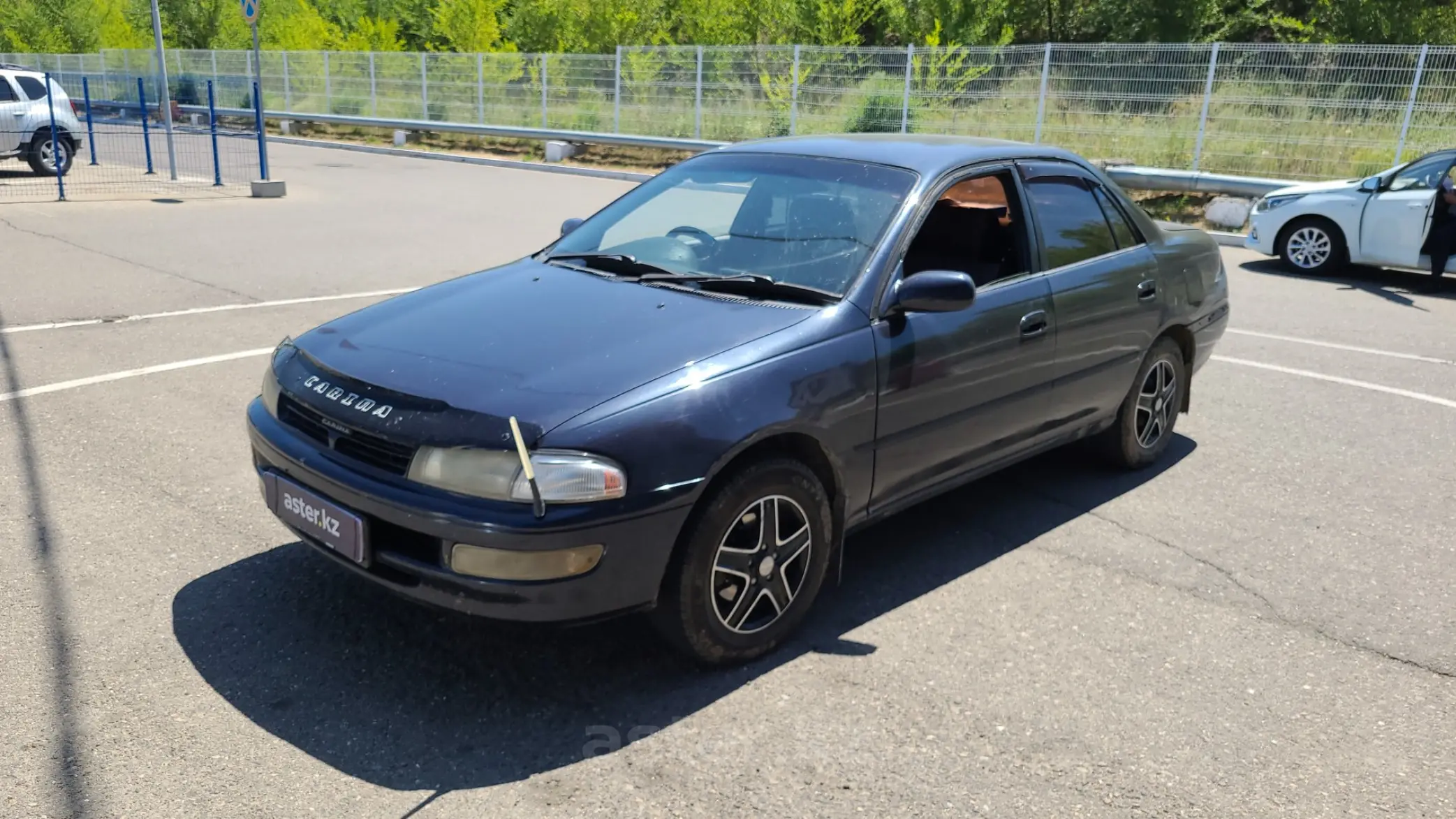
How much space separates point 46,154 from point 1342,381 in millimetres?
18299

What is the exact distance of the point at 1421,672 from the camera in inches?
142

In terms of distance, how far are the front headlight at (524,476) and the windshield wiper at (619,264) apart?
3.96ft

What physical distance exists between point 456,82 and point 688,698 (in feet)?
86.6

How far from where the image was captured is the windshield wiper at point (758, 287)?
3.75 metres

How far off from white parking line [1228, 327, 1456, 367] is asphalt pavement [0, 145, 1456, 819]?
2.04m

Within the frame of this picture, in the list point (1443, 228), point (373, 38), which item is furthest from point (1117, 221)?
point (373, 38)

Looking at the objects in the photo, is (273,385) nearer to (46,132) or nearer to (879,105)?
(46,132)

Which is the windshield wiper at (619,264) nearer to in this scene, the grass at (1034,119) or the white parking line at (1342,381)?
the white parking line at (1342,381)

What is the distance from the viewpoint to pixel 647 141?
2289cm

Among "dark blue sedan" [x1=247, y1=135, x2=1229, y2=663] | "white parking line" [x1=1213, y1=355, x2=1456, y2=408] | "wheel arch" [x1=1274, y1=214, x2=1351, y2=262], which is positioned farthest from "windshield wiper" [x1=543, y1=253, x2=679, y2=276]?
"wheel arch" [x1=1274, y1=214, x2=1351, y2=262]

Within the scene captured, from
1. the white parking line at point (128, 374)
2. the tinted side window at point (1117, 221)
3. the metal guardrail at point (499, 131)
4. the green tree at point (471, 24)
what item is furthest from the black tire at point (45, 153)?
the green tree at point (471, 24)

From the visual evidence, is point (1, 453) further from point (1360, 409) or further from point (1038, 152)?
point (1360, 409)

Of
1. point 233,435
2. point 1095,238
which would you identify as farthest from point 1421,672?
point 233,435

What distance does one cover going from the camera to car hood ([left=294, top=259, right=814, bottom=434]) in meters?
3.17
